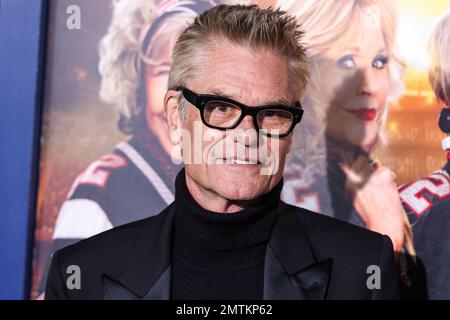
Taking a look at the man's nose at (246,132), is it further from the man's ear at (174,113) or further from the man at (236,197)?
the man's ear at (174,113)

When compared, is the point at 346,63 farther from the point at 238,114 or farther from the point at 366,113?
the point at 238,114

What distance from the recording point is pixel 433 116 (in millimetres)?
1995

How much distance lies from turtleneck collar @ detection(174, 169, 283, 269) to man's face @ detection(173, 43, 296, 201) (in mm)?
52

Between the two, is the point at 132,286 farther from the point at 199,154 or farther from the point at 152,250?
the point at 199,154

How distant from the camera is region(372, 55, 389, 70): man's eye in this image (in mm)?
1983

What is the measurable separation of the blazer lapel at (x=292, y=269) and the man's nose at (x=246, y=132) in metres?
0.26

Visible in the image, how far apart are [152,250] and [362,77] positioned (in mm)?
917

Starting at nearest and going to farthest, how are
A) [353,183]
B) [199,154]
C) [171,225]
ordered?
[199,154], [171,225], [353,183]

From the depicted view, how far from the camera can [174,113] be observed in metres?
1.60

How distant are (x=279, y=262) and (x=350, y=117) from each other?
68 centimetres

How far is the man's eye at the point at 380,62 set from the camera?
6.51 feet

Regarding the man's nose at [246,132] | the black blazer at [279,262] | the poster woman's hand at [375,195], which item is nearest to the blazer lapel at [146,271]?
the black blazer at [279,262]

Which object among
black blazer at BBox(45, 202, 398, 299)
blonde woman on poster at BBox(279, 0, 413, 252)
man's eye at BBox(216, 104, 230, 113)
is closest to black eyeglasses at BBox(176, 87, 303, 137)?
man's eye at BBox(216, 104, 230, 113)
